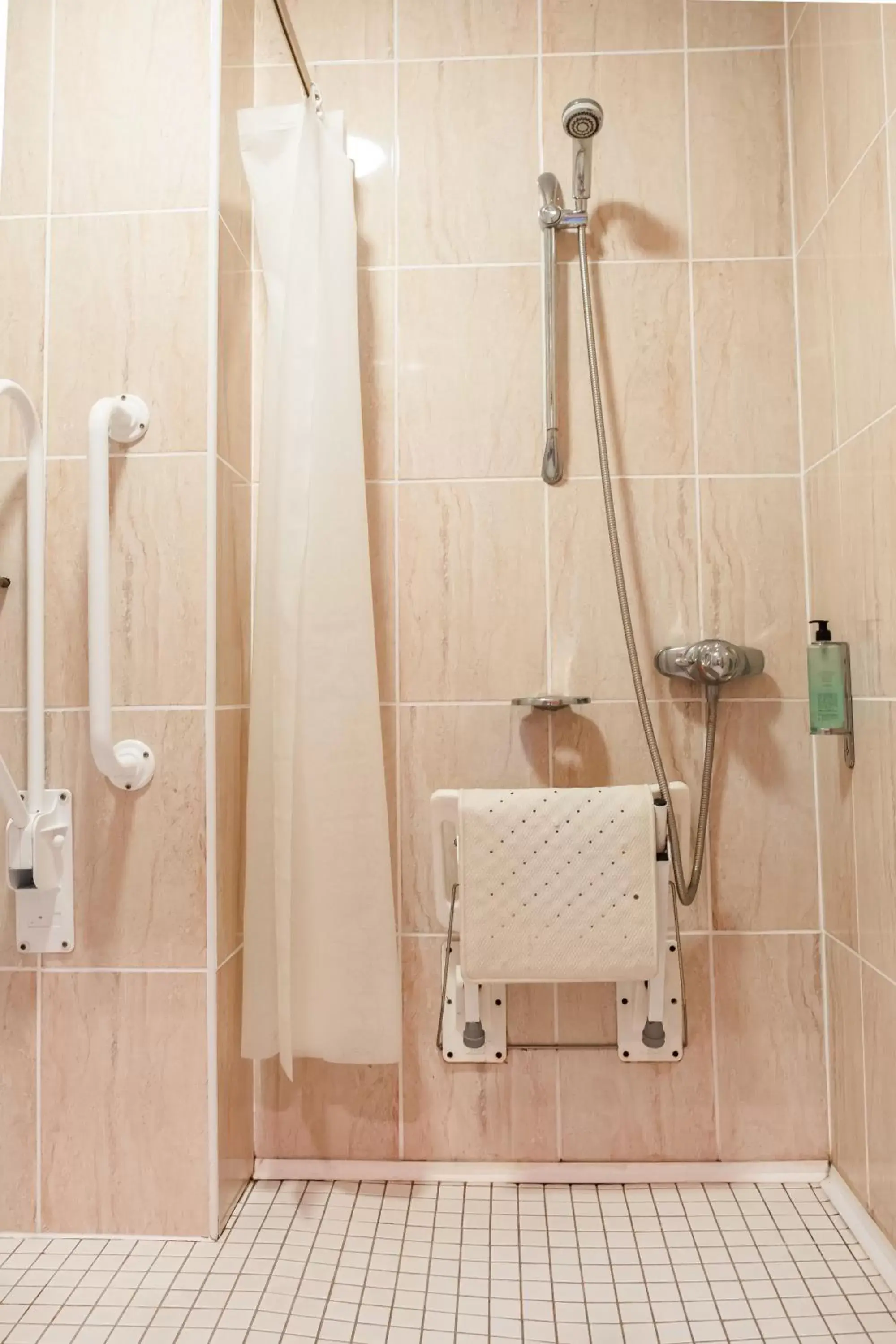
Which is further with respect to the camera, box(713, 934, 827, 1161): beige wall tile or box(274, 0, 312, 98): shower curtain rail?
box(713, 934, 827, 1161): beige wall tile

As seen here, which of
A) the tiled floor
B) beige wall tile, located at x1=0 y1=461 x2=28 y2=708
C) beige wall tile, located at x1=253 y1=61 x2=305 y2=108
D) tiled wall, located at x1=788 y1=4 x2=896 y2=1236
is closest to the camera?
the tiled floor

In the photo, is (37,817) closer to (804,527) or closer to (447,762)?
(447,762)

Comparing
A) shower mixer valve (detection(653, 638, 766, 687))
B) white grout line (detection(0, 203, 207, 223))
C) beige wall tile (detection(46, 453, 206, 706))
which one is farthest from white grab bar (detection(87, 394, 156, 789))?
shower mixer valve (detection(653, 638, 766, 687))

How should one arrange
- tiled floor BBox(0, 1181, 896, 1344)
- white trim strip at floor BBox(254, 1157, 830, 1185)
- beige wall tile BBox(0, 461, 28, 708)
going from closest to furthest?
1. tiled floor BBox(0, 1181, 896, 1344)
2. beige wall tile BBox(0, 461, 28, 708)
3. white trim strip at floor BBox(254, 1157, 830, 1185)

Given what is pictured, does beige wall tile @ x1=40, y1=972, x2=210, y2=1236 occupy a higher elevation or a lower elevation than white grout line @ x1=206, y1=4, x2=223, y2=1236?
lower

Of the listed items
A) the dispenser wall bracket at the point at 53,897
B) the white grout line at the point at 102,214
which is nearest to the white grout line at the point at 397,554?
the white grout line at the point at 102,214

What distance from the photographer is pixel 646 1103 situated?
146 cm

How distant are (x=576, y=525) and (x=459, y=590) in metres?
0.23

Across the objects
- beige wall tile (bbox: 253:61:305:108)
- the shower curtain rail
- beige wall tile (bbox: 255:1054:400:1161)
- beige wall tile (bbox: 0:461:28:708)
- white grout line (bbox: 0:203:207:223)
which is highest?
beige wall tile (bbox: 253:61:305:108)

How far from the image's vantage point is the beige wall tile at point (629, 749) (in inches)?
58.1

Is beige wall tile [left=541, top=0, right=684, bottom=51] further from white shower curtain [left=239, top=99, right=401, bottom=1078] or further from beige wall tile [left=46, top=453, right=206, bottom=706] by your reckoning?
beige wall tile [left=46, top=453, right=206, bottom=706]

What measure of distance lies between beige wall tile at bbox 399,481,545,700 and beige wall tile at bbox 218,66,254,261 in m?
0.53

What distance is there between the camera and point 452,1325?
1.10 metres

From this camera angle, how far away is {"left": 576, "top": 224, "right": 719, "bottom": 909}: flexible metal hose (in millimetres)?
1354
